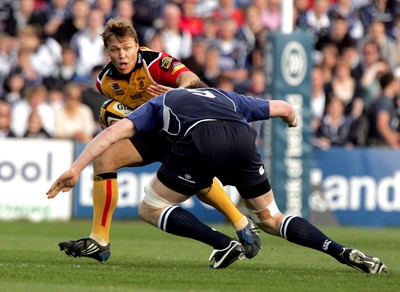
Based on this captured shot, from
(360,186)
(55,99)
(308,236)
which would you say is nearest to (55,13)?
(55,99)

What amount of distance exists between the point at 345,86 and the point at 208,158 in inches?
472

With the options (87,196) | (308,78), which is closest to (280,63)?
(308,78)

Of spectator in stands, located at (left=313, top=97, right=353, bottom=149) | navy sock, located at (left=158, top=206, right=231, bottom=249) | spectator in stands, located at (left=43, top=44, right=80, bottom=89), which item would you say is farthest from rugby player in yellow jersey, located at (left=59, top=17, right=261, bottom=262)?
spectator in stands, located at (left=43, top=44, right=80, bottom=89)

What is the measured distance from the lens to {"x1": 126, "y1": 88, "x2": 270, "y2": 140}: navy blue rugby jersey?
893 cm

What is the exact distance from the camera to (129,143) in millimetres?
10047

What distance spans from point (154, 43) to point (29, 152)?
3.32 meters

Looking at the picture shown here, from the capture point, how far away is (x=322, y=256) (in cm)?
1166

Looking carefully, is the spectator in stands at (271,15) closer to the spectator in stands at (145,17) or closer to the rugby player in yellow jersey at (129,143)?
the spectator in stands at (145,17)

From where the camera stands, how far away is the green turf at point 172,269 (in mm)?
7992

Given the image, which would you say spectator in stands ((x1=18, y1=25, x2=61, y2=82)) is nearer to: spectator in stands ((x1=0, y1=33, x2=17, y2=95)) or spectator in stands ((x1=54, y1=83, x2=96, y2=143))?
spectator in stands ((x1=0, y1=33, x2=17, y2=95))

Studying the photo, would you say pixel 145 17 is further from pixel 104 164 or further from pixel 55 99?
pixel 104 164

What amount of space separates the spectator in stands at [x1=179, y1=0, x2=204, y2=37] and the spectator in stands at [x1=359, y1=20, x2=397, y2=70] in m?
3.33

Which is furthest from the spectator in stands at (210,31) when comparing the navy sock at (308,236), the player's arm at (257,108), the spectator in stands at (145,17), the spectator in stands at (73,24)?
the navy sock at (308,236)

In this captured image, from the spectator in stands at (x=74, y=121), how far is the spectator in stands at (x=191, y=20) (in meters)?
3.32
